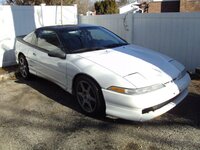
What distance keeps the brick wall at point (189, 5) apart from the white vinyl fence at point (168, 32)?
13.5m

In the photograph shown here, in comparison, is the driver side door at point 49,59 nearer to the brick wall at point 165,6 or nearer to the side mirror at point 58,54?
the side mirror at point 58,54

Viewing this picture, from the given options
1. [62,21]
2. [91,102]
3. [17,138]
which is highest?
[62,21]

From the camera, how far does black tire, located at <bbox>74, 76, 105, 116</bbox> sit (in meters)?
4.16

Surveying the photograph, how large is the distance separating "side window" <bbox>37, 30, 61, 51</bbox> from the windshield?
0.19 meters

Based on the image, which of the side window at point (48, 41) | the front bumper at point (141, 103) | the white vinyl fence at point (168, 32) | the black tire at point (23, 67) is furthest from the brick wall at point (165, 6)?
the front bumper at point (141, 103)

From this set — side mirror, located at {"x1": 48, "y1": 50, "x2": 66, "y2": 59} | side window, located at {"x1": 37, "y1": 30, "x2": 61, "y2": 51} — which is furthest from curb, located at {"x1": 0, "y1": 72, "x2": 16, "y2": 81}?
side mirror, located at {"x1": 48, "y1": 50, "x2": 66, "y2": 59}

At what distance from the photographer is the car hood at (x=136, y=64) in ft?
13.2

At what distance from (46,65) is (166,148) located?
3.03 m

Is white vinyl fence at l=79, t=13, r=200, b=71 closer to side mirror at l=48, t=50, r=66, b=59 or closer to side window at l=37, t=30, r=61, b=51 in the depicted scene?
side window at l=37, t=30, r=61, b=51

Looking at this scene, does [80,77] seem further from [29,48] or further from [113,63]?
[29,48]

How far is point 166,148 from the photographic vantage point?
3473 millimetres

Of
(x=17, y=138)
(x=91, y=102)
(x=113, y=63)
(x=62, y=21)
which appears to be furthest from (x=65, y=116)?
(x=62, y=21)

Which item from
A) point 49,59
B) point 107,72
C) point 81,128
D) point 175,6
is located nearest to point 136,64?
point 107,72

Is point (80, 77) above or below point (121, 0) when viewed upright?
below
